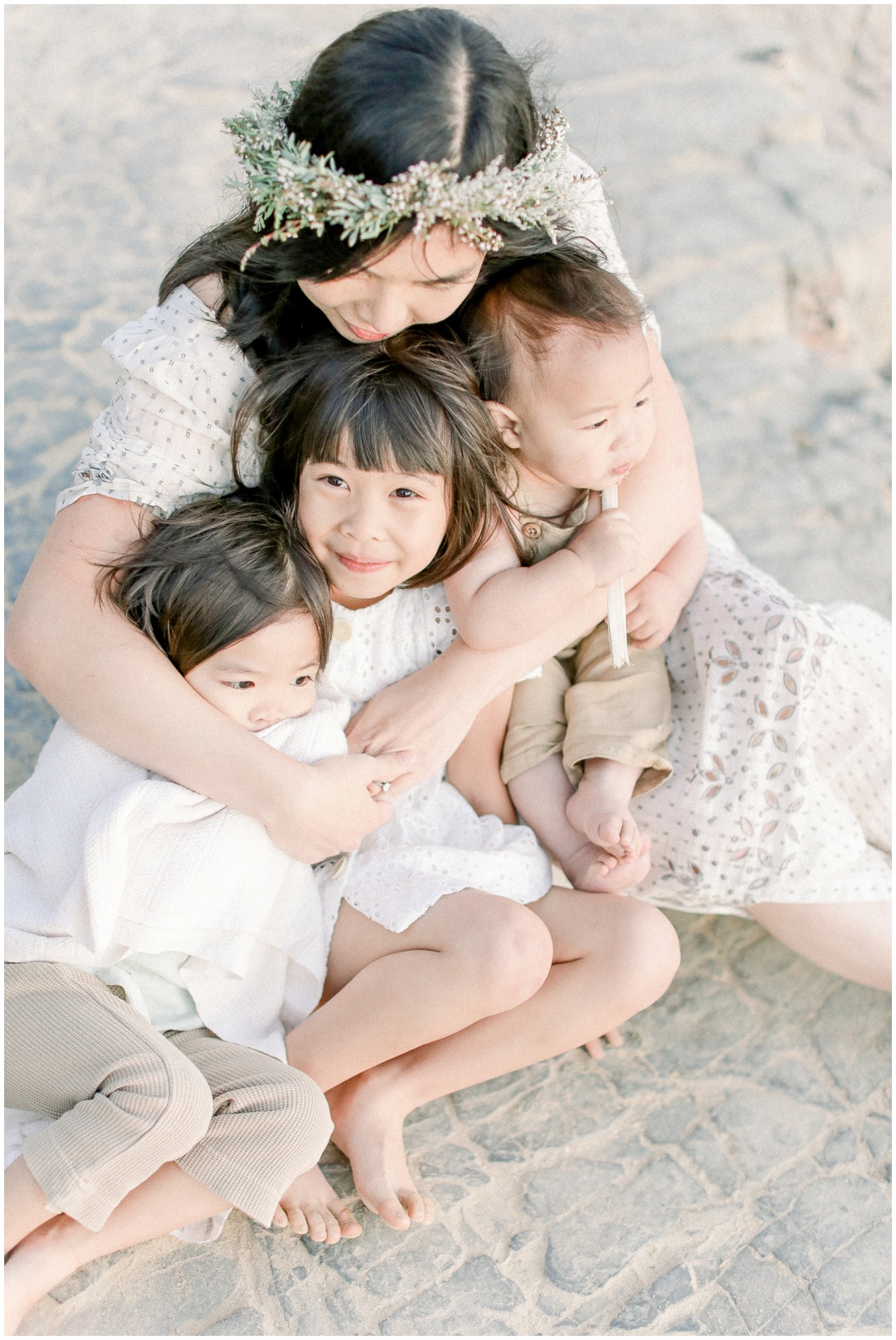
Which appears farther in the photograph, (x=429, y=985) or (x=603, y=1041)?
(x=603, y=1041)

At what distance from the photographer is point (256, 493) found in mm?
A: 2033

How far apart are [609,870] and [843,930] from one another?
0.56 metres

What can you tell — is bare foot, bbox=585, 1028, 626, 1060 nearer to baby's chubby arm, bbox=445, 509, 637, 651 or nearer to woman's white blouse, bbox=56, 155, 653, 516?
baby's chubby arm, bbox=445, 509, 637, 651

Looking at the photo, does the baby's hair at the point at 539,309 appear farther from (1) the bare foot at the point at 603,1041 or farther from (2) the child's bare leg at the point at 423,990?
(1) the bare foot at the point at 603,1041

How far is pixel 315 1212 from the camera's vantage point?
1.93 metres

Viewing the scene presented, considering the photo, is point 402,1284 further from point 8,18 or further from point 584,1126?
point 8,18

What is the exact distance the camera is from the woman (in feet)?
5.42

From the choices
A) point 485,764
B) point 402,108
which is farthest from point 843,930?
point 402,108

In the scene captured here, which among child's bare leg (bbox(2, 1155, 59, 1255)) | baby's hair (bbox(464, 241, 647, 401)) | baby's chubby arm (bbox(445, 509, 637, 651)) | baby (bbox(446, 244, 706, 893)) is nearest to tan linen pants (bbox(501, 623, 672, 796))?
baby (bbox(446, 244, 706, 893))

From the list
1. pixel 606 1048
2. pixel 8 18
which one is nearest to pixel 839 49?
pixel 8 18

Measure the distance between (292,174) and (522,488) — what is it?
0.73 meters

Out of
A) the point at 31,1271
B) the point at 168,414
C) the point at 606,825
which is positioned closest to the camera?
the point at 31,1271

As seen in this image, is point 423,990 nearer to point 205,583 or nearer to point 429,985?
point 429,985

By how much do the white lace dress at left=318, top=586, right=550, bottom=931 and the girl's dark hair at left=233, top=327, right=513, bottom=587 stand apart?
0.24m
